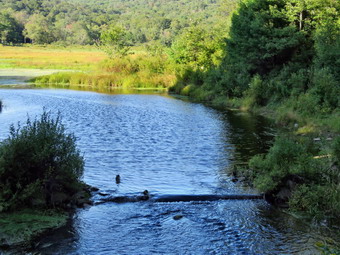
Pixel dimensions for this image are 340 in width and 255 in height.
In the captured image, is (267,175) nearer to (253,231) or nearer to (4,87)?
(253,231)

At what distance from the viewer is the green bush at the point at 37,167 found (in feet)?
31.7

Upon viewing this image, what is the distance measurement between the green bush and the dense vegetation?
462cm

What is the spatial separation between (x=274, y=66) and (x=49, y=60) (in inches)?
2092

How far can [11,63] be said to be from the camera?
71.8 metres

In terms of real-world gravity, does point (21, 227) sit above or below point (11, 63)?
below

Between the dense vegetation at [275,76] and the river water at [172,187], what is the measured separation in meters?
1.07

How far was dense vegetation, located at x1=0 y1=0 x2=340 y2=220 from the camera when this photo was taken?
1115cm

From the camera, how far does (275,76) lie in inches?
1193

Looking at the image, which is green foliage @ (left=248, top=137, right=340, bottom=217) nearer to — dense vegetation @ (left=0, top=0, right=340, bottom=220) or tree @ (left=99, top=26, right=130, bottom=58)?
dense vegetation @ (left=0, top=0, right=340, bottom=220)

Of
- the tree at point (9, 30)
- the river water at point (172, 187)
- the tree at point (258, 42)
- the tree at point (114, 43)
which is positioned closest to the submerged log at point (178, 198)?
the river water at point (172, 187)

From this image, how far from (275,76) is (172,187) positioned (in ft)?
65.4

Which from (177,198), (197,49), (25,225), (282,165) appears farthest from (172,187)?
(197,49)

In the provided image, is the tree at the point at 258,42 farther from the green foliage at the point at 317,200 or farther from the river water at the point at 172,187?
the green foliage at the point at 317,200

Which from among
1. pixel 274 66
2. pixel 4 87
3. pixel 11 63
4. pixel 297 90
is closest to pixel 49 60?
pixel 11 63
